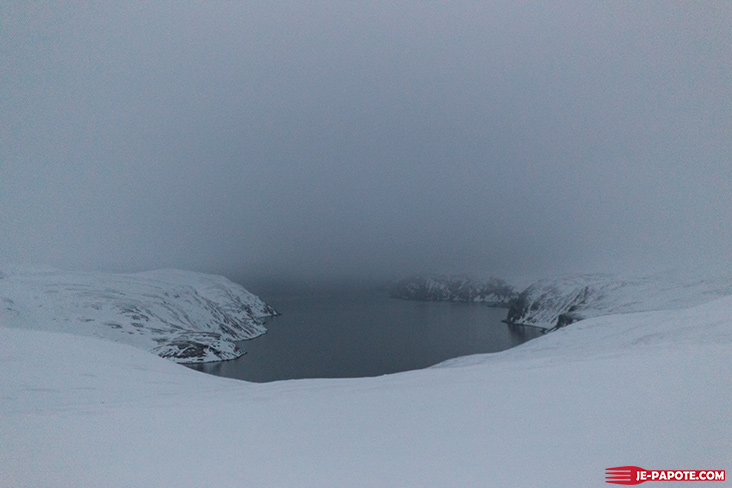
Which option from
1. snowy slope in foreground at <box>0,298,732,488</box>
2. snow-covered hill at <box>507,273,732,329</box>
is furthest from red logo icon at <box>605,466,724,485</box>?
snow-covered hill at <box>507,273,732,329</box>

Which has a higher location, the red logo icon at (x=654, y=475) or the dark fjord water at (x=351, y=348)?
the dark fjord water at (x=351, y=348)

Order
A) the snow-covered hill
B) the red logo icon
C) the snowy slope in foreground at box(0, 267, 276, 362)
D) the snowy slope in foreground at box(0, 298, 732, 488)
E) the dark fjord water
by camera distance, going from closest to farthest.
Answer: the red logo icon → the snowy slope in foreground at box(0, 298, 732, 488) → the snowy slope in foreground at box(0, 267, 276, 362) → the dark fjord water → the snow-covered hill

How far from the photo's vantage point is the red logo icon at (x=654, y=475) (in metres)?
4.01

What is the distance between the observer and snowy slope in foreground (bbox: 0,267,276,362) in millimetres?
56066

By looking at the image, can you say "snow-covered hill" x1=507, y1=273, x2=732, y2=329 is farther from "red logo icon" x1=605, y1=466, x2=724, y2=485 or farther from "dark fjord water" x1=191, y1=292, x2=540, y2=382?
"red logo icon" x1=605, y1=466, x2=724, y2=485

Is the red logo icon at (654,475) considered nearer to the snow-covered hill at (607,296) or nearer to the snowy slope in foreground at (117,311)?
the snowy slope in foreground at (117,311)

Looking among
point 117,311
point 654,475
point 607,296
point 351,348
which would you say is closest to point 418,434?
point 654,475

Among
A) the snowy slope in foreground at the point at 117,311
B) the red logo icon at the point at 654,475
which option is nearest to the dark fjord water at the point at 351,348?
the snowy slope in foreground at the point at 117,311

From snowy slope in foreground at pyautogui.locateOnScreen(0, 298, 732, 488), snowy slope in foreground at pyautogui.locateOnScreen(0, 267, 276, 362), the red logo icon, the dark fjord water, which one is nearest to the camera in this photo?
the red logo icon

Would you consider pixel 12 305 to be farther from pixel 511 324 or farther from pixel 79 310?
pixel 511 324

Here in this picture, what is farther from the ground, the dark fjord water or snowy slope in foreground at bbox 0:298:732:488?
the dark fjord water

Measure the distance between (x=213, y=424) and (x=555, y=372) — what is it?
710cm

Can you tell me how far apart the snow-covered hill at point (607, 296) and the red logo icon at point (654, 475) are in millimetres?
87903

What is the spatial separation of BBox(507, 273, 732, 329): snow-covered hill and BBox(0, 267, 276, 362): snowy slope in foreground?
83889 mm
